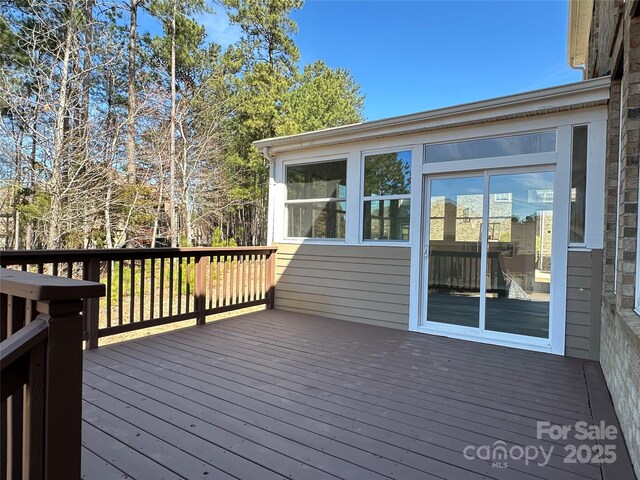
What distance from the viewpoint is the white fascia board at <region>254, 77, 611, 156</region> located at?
3.42 metres

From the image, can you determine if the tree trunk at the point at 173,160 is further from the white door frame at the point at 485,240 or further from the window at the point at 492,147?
the window at the point at 492,147

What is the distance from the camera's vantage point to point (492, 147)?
405cm

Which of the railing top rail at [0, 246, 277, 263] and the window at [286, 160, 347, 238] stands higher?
the window at [286, 160, 347, 238]

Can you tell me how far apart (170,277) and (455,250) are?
326cm

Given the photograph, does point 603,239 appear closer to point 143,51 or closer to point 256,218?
point 256,218

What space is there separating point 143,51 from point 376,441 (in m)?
12.3

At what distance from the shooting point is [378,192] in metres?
4.84

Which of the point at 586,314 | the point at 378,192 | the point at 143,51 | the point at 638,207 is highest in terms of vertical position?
the point at 143,51

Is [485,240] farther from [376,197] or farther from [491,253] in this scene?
[376,197]

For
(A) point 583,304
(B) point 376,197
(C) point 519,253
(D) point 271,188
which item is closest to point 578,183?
(C) point 519,253

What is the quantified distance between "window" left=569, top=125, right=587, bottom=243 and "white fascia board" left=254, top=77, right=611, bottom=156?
304mm

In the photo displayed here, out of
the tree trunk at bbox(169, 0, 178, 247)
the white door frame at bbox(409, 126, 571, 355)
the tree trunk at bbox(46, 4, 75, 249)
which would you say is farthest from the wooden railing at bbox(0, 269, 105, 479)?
the tree trunk at bbox(169, 0, 178, 247)

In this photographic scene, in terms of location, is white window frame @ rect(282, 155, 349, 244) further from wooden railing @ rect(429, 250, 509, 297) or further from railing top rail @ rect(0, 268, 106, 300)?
railing top rail @ rect(0, 268, 106, 300)

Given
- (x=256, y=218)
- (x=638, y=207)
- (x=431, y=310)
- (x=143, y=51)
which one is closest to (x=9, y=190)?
(x=143, y=51)
